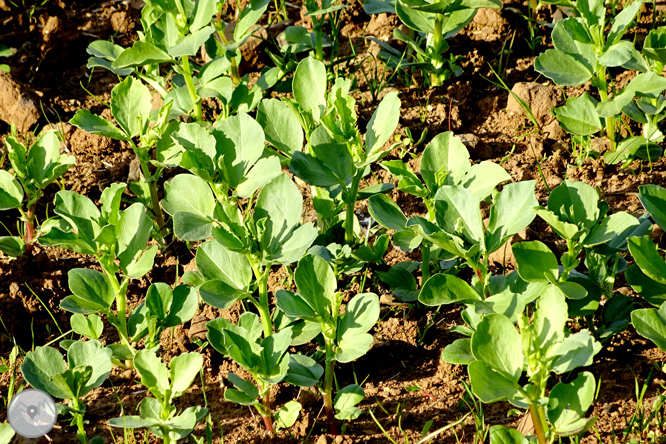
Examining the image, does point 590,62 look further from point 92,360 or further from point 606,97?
point 92,360

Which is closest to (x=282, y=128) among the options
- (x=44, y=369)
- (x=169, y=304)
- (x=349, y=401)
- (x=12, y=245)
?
(x=169, y=304)

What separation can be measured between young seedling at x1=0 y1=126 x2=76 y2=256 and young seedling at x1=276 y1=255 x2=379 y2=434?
3.72ft

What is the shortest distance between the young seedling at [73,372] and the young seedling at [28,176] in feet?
2.43

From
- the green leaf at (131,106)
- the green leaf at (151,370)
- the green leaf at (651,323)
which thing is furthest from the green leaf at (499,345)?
the green leaf at (131,106)

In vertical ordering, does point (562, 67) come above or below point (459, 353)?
above

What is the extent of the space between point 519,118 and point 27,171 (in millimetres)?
1970

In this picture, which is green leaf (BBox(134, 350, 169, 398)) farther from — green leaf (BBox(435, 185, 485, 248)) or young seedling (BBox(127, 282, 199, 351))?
green leaf (BBox(435, 185, 485, 248))

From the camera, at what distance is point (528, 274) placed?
6.24ft

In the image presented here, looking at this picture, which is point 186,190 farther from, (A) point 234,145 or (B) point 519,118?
(B) point 519,118

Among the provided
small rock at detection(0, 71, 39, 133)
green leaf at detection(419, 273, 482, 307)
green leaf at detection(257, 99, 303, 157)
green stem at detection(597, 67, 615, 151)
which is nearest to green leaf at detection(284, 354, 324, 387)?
green leaf at detection(419, 273, 482, 307)

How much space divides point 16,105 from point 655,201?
8.56 feet

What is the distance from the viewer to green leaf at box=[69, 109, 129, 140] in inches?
97.7

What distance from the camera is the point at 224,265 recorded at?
196cm

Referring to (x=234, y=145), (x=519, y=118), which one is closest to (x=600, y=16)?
(x=519, y=118)
